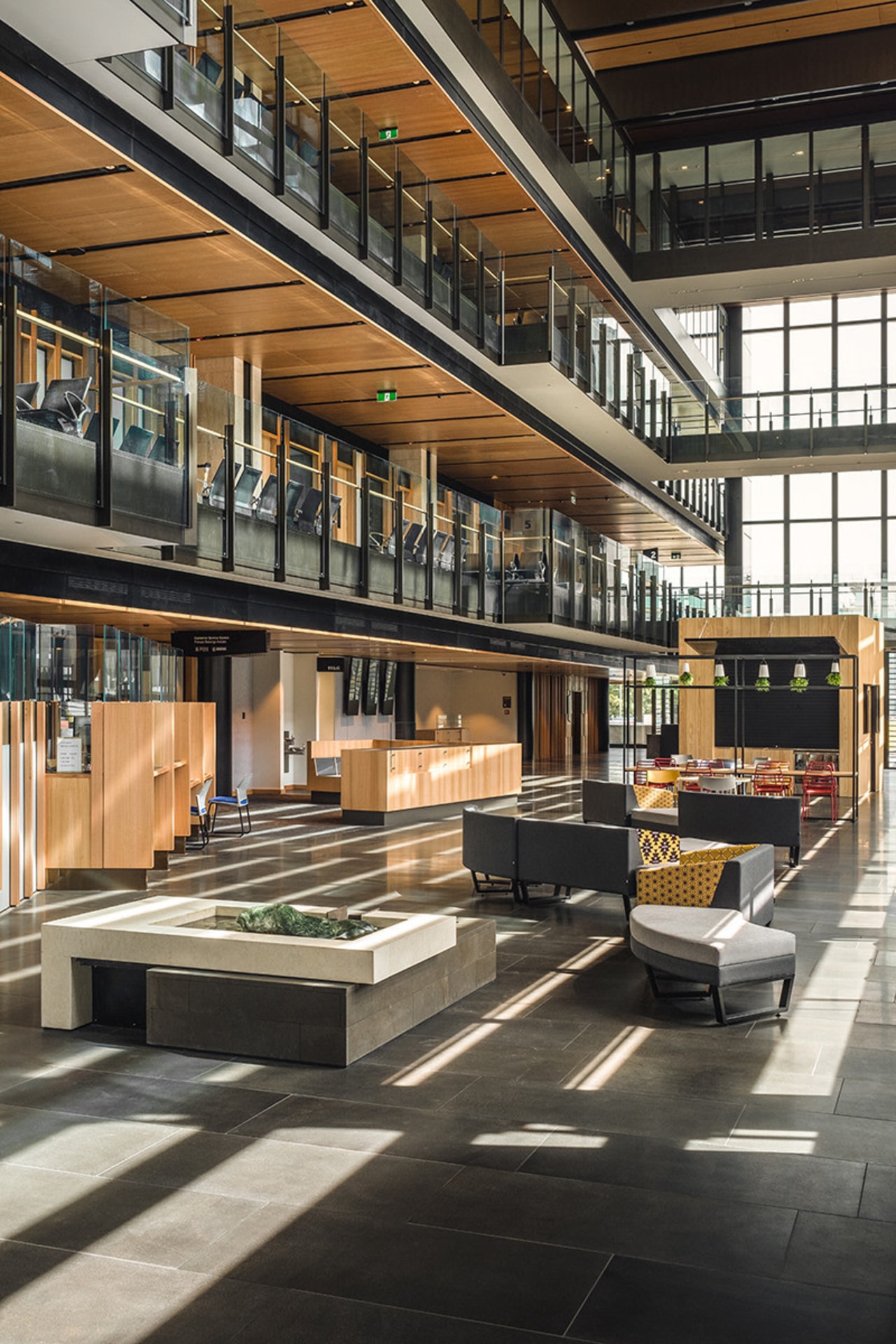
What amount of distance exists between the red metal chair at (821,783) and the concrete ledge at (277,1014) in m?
13.1

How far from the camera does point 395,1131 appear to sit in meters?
5.16

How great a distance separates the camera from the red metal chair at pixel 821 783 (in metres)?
19.0

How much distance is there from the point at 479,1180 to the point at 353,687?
22.1m

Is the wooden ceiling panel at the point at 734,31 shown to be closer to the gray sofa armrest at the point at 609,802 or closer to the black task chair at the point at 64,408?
the gray sofa armrest at the point at 609,802

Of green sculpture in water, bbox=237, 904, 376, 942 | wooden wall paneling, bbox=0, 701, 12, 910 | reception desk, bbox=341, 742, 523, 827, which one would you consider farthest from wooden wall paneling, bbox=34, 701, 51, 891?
reception desk, bbox=341, 742, 523, 827

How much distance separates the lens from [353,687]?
2664cm

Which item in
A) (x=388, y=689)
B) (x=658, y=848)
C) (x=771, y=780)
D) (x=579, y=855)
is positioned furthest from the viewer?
(x=388, y=689)

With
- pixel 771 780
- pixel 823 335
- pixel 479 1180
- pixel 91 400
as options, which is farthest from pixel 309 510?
pixel 823 335

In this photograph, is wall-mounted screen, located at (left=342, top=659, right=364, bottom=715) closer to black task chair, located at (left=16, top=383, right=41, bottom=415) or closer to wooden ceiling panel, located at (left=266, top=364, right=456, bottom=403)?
wooden ceiling panel, located at (left=266, top=364, right=456, bottom=403)

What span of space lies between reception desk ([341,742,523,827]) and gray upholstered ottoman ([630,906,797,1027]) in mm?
10663

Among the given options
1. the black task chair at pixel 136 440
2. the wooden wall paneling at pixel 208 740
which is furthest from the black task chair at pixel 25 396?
the wooden wall paneling at pixel 208 740

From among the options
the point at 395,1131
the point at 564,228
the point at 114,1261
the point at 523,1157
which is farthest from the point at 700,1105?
the point at 564,228

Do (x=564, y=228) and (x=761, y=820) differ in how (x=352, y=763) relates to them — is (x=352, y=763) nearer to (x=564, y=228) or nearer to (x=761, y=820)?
(x=761, y=820)

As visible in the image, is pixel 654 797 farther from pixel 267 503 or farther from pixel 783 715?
pixel 783 715
